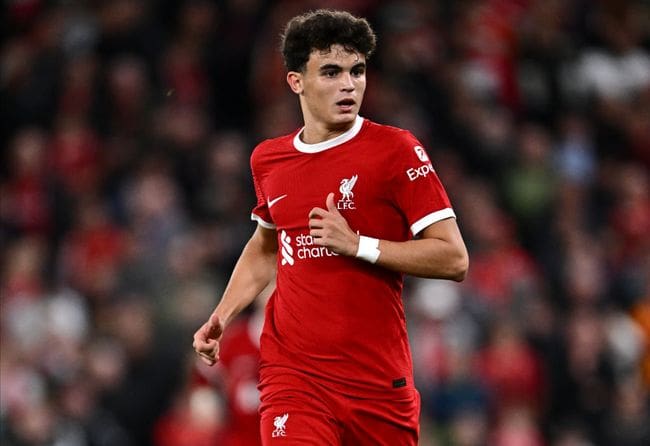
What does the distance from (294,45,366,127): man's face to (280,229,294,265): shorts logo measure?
505 mm

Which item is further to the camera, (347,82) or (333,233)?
(347,82)

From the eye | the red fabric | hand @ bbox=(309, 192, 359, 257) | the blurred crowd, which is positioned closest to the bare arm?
hand @ bbox=(309, 192, 359, 257)

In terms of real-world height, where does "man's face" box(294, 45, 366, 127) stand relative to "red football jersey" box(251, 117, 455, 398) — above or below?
above

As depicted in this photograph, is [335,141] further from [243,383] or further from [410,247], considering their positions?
[243,383]

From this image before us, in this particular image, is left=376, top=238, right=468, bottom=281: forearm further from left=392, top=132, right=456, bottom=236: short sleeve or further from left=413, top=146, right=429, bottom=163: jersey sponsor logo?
left=413, top=146, right=429, bottom=163: jersey sponsor logo

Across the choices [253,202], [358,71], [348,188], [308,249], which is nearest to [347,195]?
[348,188]

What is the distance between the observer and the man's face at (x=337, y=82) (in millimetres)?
5863

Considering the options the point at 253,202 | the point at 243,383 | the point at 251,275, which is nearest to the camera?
the point at 251,275

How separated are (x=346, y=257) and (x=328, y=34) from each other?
35.1 inches

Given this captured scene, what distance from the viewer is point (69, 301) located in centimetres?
1216

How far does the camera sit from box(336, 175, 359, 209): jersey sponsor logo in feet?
19.2

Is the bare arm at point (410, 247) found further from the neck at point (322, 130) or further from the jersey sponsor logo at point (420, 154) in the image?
the neck at point (322, 130)

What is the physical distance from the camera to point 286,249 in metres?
6.07

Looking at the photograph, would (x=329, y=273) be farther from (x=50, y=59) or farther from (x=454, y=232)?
(x=50, y=59)
